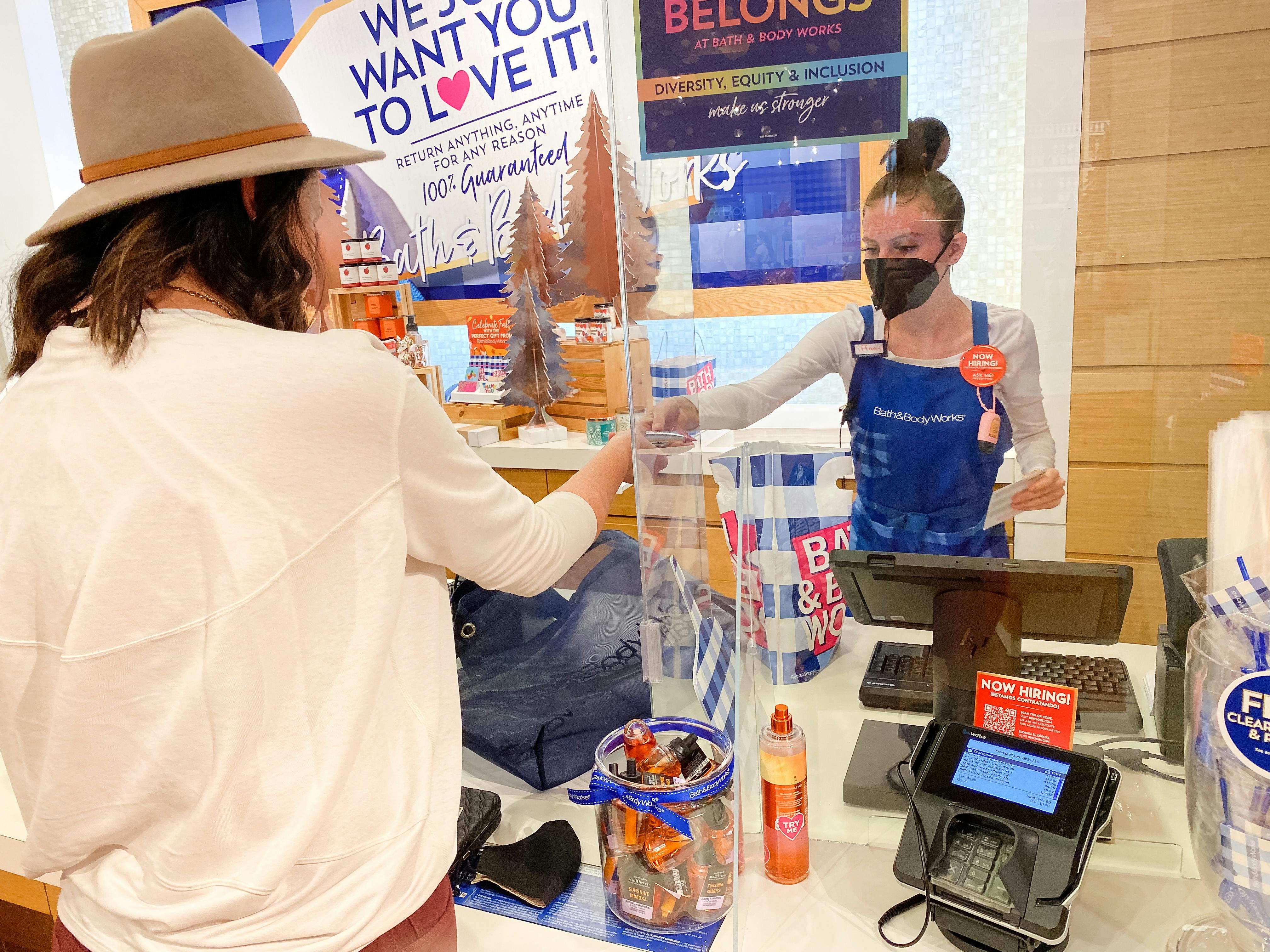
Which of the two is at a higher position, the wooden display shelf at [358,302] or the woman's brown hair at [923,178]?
the woman's brown hair at [923,178]

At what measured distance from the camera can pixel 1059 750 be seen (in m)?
0.96

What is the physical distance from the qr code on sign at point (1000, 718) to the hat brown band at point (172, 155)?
0.96 meters

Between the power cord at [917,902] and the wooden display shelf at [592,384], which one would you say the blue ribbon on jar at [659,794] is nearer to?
the power cord at [917,902]

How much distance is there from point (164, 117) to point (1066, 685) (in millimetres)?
1184

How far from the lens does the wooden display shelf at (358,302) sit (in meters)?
3.22

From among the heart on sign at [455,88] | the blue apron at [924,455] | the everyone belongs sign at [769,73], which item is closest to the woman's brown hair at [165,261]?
the everyone belongs sign at [769,73]

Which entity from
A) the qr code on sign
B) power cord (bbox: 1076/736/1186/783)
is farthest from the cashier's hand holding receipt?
power cord (bbox: 1076/736/1186/783)

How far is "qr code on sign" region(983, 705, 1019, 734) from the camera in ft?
3.35

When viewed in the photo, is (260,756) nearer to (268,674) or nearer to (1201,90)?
(268,674)

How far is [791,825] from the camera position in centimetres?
101

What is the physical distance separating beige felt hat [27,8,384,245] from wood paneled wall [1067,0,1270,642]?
0.81 metres

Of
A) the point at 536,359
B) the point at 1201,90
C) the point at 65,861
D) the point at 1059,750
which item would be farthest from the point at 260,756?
the point at 536,359

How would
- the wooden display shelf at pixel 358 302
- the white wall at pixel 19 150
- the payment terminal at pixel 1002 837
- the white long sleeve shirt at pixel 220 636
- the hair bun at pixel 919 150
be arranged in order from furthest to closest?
1. the white wall at pixel 19 150
2. the wooden display shelf at pixel 358 302
3. the hair bun at pixel 919 150
4. the payment terminal at pixel 1002 837
5. the white long sleeve shirt at pixel 220 636

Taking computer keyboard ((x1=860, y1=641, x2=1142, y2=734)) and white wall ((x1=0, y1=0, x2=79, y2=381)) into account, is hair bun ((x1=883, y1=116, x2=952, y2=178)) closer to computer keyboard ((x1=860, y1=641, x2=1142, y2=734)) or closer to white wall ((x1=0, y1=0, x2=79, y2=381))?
computer keyboard ((x1=860, y1=641, x2=1142, y2=734))
